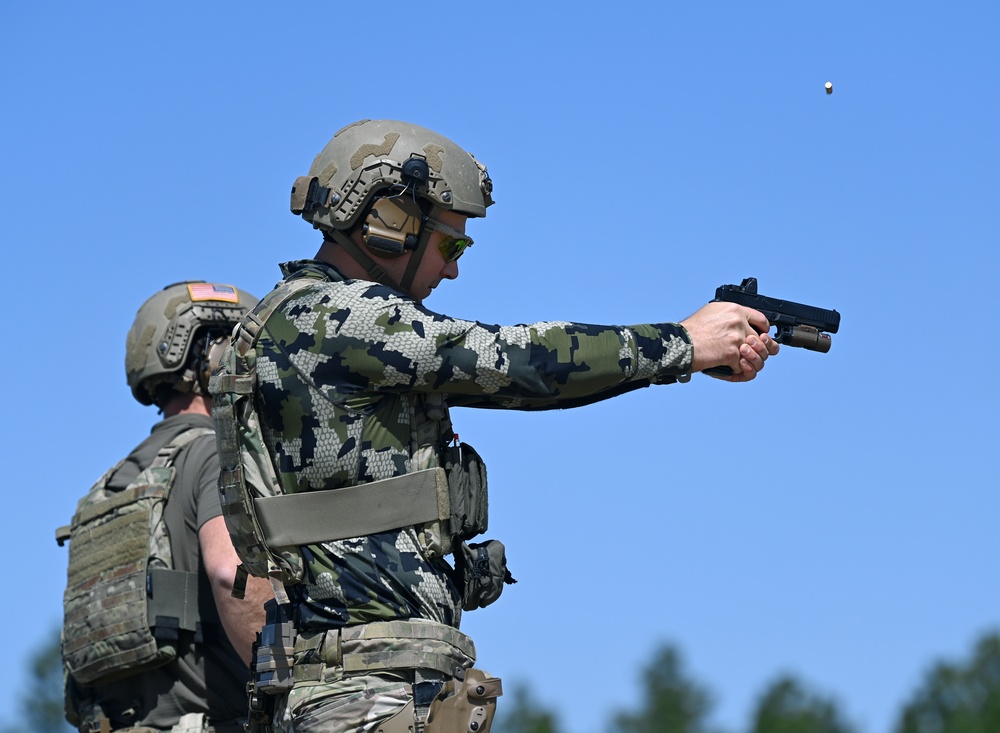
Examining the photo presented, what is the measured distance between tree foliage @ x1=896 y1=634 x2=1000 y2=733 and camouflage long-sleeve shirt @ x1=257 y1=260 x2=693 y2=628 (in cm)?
7752

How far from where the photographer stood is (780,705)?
301 ft

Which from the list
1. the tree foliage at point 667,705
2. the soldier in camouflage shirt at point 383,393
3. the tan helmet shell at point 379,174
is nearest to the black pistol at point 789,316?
the soldier in camouflage shirt at point 383,393

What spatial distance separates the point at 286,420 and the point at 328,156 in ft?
4.35

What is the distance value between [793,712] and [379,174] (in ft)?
281

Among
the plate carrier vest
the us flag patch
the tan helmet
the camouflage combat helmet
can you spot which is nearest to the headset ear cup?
the camouflage combat helmet

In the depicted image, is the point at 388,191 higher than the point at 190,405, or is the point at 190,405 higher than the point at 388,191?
the point at 190,405

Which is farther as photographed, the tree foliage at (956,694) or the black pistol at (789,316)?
the tree foliage at (956,694)

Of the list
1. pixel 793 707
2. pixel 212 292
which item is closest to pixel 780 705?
pixel 793 707

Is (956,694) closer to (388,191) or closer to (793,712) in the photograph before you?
(793,712)

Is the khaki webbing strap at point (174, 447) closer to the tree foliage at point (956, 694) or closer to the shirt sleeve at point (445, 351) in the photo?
the shirt sleeve at point (445, 351)

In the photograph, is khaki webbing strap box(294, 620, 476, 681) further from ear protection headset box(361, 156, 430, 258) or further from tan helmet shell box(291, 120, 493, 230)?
tan helmet shell box(291, 120, 493, 230)

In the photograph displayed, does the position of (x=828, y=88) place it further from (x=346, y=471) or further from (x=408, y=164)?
(x=346, y=471)

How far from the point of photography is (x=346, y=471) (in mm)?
7945

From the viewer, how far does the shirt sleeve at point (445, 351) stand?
7895 mm
